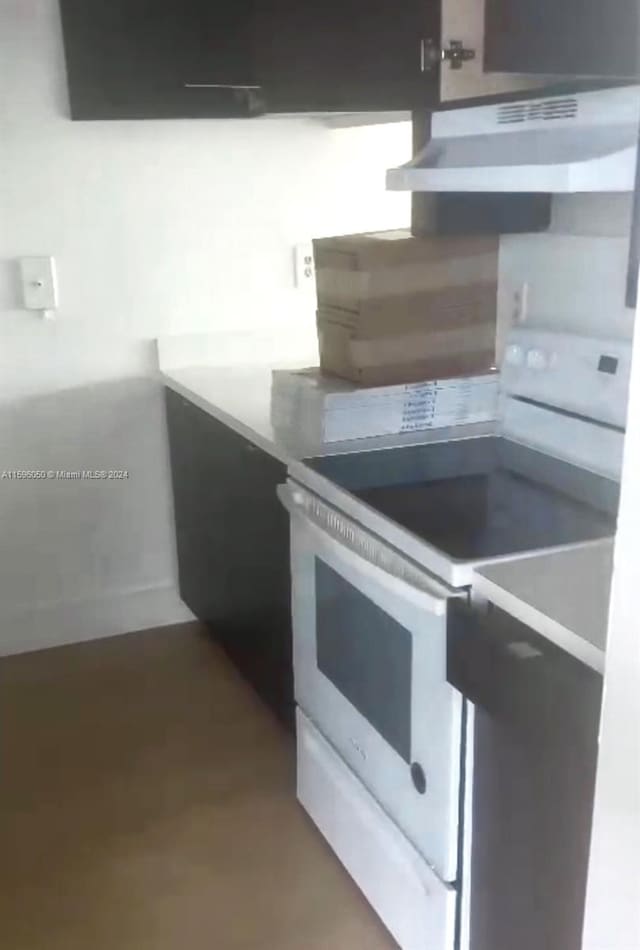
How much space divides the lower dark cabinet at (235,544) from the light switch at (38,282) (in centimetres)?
40

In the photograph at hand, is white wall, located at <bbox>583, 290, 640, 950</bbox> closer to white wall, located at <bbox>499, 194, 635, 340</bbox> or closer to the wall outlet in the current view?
white wall, located at <bbox>499, 194, 635, 340</bbox>

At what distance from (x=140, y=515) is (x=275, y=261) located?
0.84 metres

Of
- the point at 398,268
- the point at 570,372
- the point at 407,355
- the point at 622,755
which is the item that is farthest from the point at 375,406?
the point at 622,755

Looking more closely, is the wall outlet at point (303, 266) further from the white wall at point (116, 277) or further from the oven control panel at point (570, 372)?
the oven control panel at point (570, 372)

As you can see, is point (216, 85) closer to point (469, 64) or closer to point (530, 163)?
point (469, 64)

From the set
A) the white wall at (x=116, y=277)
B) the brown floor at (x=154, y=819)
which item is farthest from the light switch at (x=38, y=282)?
the brown floor at (x=154, y=819)

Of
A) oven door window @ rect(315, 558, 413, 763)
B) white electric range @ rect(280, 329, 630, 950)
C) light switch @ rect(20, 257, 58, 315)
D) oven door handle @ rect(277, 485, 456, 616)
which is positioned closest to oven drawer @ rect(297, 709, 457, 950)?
white electric range @ rect(280, 329, 630, 950)

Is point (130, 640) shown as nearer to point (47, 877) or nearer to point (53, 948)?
point (47, 877)

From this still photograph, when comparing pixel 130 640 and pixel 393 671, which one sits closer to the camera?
pixel 393 671

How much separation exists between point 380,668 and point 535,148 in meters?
0.88

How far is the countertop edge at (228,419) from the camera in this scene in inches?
76.5

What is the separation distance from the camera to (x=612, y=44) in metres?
1.42

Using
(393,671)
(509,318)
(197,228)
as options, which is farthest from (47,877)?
(197,228)

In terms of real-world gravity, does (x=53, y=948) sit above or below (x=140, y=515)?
below
